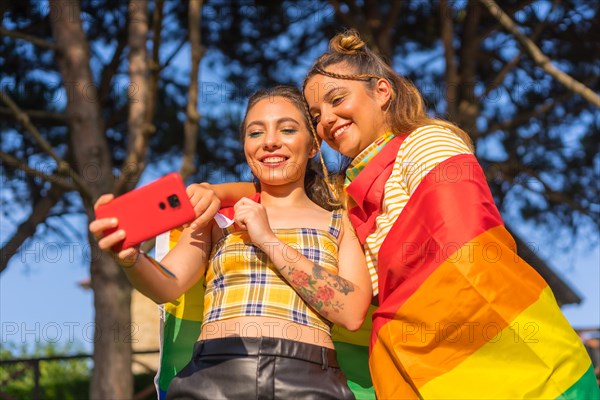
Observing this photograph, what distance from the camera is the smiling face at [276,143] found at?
9.15 ft

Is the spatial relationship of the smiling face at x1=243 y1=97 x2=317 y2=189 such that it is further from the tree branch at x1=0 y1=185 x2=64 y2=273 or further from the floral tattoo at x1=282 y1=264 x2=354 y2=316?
the tree branch at x1=0 y1=185 x2=64 y2=273

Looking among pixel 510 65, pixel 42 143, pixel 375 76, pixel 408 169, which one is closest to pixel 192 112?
pixel 42 143

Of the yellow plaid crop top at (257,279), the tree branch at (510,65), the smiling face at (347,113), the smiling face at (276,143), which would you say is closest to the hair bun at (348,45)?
the smiling face at (347,113)

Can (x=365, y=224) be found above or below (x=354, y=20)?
below

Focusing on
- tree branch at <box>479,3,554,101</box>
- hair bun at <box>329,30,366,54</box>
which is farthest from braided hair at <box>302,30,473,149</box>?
tree branch at <box>479,3,554,101</box>

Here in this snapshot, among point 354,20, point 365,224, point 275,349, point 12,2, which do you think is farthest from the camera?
point 354,20

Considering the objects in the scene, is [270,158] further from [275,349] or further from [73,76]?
[73,76]

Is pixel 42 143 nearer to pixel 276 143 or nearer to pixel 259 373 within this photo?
pixel 276 143

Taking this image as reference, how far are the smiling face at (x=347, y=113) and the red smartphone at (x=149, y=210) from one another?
806mm

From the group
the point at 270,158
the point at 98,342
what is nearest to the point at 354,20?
the point at 98,342

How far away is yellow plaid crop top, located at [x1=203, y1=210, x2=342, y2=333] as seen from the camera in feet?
8.34

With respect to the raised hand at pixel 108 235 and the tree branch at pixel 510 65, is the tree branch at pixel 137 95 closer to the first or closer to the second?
the tree branch at pixel 510 65

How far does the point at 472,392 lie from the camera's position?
224 centimetres

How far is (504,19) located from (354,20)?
206cm
